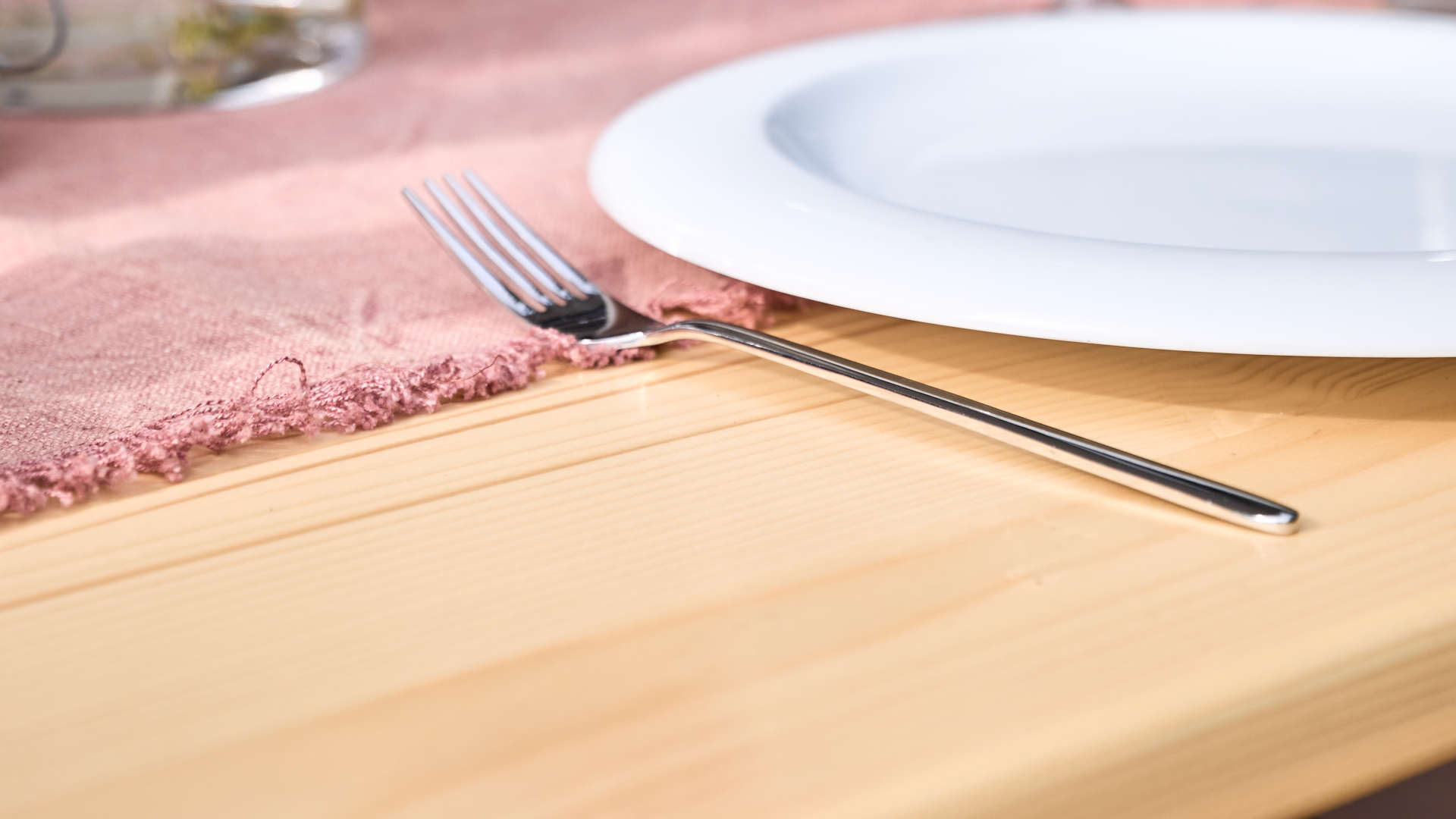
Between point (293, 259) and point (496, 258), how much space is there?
104mm

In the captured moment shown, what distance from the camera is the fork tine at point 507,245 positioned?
0.42 meters

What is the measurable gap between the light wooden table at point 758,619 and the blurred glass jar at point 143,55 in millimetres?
465

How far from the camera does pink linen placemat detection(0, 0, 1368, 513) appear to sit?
359 mm

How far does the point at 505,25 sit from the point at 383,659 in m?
0.71

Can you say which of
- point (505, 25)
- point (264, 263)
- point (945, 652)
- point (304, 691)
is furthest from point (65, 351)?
point (505, 25)

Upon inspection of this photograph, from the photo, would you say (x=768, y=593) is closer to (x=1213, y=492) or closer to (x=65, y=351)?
(x=1213, y=492)

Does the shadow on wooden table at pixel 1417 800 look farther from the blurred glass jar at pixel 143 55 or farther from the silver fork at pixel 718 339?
the blurred glass jar at pixel 143 55

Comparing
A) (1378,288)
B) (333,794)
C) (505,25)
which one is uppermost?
(505,25)

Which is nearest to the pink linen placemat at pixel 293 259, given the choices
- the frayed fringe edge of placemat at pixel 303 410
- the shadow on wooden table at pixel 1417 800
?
the frayed fringe edge of placemat at pixel 303 410

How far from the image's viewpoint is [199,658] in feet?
0.87

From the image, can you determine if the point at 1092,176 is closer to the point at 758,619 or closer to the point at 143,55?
the point at 758,619

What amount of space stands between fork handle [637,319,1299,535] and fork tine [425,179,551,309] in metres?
0.07

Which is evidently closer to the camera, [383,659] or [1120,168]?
[383,659]

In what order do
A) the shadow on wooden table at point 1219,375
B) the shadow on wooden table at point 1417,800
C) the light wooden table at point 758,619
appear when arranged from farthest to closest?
1. the shadow on wooden table at point 1417,800
2. the shadow on wooden table at point 1219,375
3. the light wooden table at point 758,619
